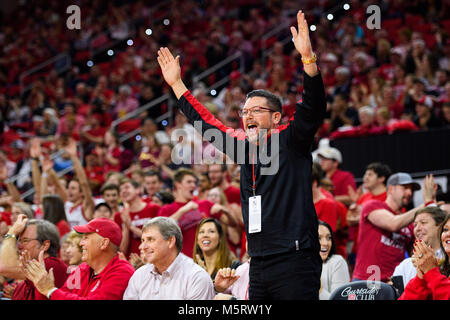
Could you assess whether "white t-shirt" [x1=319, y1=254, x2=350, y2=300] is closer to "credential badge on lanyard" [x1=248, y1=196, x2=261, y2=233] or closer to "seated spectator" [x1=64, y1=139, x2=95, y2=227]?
"credential badge on lanyard" [x1=248, y1=196, x2=261, y2=233]

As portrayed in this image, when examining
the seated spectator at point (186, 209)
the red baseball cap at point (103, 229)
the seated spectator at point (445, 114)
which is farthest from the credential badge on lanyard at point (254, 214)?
the seated spectator at point (445, 114)

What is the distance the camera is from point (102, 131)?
11.5m

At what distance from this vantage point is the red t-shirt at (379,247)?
5.50m

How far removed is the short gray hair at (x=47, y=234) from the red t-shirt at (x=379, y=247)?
2.45m

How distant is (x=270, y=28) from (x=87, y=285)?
1009 cm

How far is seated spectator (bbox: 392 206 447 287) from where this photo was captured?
4828 mm

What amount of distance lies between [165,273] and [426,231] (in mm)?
1893

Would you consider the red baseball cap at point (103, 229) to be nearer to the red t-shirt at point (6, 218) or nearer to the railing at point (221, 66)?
the red t-shirt at point (6, 218)

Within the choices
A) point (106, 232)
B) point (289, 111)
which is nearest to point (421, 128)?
point (289, 111)

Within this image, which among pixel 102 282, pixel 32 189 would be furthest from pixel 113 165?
pixel 102 282

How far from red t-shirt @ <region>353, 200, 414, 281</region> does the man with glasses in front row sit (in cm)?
239

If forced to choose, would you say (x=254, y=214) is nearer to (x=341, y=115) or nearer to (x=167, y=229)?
(x=167, y=229)

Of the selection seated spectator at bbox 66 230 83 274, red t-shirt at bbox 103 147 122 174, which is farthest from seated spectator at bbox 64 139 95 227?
red t-shirt at bbox 103 147 122 174
